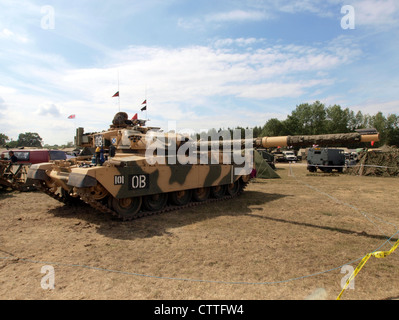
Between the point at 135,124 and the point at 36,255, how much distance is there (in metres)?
5.78

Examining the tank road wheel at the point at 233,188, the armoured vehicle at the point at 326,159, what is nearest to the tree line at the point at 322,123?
the armoured vehicle at the point at 326,159

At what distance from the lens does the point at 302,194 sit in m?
12.3

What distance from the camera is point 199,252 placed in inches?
212

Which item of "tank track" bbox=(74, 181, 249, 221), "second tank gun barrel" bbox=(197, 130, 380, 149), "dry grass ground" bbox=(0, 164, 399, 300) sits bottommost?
"dry grass ground" bbox=(0, 164, 399, 300)

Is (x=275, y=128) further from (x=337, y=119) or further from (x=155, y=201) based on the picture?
(x=155, y=201)

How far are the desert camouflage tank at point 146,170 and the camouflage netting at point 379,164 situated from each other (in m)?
13.9

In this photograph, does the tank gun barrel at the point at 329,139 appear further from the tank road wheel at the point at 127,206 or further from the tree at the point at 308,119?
the tree at the point at 308,119

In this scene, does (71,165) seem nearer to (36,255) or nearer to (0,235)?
(0,235)

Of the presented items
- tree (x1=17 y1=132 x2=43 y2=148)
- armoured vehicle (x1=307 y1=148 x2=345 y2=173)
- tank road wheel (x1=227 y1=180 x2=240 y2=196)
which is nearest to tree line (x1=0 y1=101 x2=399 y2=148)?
tree (x1=17 y1=132 x2=43 y2=148)

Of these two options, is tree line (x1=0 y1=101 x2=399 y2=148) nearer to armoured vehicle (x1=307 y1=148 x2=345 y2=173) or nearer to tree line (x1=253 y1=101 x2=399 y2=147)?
tree line (x1=253 y1=101 x2=399 y2=147)

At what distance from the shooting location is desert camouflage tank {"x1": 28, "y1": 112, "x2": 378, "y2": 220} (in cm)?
707

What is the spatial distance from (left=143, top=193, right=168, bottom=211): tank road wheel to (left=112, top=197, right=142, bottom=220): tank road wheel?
317mm

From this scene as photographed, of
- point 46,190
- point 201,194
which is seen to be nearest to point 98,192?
Result: point 46,190
